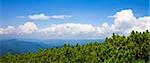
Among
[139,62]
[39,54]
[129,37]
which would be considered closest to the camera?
[139,62]

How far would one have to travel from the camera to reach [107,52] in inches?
504

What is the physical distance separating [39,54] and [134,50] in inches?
131

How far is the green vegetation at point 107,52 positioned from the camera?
41.2 ft

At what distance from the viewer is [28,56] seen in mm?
14602

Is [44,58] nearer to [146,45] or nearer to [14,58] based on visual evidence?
[14,58]

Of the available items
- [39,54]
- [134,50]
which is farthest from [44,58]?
[134,50]

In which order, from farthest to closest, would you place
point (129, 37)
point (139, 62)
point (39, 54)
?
point (39, 54)
point (129, 37)
point (139, 62)

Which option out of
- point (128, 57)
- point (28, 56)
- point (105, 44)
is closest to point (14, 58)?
point (28, 56)

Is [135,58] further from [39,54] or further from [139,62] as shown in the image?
[39,54]

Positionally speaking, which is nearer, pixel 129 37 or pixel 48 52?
pixel 129 37

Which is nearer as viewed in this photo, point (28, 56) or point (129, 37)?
point (129, 37)

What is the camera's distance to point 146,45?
1305 centimetres

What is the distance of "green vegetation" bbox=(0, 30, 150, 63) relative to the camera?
1257cm

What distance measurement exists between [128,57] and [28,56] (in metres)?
3.68
